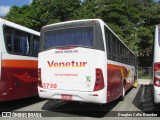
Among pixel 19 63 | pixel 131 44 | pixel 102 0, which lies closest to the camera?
pixel 19 63

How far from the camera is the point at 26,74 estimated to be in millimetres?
11742

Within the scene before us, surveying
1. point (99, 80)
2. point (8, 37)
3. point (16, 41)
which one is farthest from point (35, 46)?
point (99, 80)

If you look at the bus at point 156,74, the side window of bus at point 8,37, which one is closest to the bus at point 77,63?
the side window of bus at point 8,37

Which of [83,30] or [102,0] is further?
[102,0]

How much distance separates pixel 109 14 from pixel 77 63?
3435cm

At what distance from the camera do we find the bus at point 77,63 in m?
9.62

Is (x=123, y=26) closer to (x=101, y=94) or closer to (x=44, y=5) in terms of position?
(x=44, y=5)

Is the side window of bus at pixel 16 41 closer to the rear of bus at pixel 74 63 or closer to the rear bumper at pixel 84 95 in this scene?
the rear of bus at pixel 74 63

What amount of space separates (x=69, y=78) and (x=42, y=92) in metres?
1.13

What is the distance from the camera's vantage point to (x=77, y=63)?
9.93m

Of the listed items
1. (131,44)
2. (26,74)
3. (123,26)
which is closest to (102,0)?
(123,26)

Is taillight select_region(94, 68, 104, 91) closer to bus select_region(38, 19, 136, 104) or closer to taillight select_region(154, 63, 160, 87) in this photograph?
bus select_region(38, 19, 136, 104)

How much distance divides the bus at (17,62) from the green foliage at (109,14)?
1178 inches

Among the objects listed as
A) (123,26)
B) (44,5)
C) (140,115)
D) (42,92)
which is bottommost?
(140,115)
